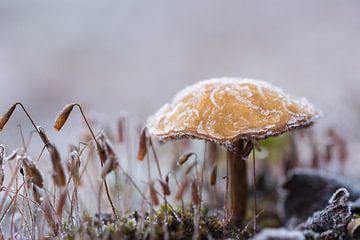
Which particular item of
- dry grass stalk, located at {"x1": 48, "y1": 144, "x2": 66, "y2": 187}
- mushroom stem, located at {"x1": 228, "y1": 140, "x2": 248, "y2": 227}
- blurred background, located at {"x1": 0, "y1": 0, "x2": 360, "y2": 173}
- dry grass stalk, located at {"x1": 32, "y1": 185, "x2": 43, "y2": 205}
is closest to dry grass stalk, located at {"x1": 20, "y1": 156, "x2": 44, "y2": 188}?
dry grass stalk, located at {"x1": 48, "y1": 144, "x2": 66, "y2": 187}

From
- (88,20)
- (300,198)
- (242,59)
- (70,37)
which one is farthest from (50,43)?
(300,198)

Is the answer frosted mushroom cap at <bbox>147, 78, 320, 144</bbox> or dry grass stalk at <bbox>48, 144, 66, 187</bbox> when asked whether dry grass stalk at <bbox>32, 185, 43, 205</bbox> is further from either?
frosted mushroom cap at <bbox>147, 78, 320, 144</bbox>

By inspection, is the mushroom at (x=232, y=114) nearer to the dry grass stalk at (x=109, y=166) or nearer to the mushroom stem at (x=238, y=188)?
the mushroom stem at (x=238, y=188)

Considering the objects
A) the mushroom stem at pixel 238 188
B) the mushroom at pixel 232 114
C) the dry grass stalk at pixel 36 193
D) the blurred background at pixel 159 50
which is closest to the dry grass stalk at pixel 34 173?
the dry grass stalk at pixel 36 193

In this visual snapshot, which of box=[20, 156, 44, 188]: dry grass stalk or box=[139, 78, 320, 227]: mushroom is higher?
box=[139, 78, 320, 227]: mushroom

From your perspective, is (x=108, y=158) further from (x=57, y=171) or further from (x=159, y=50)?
(x=159, y=50)

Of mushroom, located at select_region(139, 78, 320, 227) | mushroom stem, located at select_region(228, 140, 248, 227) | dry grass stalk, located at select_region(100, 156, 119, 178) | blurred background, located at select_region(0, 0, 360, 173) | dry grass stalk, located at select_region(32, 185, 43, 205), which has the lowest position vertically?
mushroom stem, located at select_region(228, 140, 248, 227)

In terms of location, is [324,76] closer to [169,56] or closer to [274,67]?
[274,67]
